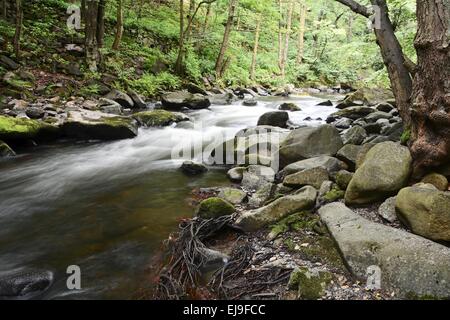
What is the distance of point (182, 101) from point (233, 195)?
32.9 feet

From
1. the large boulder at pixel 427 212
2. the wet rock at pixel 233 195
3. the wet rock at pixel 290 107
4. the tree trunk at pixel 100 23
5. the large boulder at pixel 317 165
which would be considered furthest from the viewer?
the wet rock at pixel 290 107

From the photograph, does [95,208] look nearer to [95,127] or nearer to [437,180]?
[95,127]

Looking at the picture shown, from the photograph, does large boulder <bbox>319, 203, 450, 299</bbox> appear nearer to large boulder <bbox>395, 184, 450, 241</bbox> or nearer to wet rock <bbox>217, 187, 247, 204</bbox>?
large boulder <bbox>395, 184, 450, 241</bbox>

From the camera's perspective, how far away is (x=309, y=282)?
11.4 feet

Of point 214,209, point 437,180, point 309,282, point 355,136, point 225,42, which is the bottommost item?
point 309,282

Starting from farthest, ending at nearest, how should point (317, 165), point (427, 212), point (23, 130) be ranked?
point (23, 130), point (317, 165), point (427, 212)

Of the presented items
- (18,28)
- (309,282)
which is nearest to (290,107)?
(18,28)

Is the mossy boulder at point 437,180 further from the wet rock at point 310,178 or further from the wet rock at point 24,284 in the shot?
the wet rock at point 24,284

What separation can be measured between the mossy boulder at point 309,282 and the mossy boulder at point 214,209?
5.93 ft

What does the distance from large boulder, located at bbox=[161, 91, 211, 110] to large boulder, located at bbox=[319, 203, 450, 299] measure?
11962 mm

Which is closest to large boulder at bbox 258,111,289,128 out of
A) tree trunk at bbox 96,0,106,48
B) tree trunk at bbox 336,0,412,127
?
tree trunk at bbox 336,0,412,127

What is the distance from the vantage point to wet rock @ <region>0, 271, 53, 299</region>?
12.5 feet

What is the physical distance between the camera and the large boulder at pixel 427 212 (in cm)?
359

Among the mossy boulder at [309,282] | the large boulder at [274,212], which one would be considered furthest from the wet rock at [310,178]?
the mossy boulder at [309,282]
